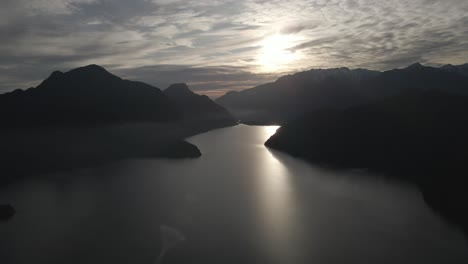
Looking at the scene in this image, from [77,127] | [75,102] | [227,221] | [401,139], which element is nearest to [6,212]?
[227,221]

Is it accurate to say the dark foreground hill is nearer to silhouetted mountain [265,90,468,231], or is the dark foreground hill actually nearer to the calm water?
the calm water

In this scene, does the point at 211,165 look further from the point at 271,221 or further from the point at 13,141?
the point at 13,141

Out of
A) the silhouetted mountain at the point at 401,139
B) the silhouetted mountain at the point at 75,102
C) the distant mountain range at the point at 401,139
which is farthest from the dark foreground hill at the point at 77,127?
the distant mountain range at the point at 401,139

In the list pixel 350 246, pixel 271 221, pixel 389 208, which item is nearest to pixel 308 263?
pixel 350 246

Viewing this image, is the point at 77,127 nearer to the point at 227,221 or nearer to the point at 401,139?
the point at 227,221

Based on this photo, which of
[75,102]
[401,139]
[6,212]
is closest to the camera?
[6,212]

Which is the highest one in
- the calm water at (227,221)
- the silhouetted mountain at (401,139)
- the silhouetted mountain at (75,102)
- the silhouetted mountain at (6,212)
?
the silhouetted mountain at (75,102)

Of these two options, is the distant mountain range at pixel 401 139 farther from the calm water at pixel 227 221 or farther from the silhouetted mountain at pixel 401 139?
the calm water at pixel 227 221
